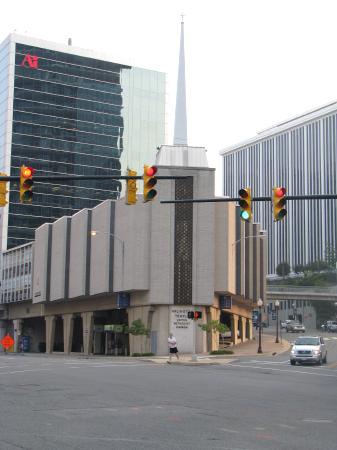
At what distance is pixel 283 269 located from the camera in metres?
181

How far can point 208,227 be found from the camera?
5462cm

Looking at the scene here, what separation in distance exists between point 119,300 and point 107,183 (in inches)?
3658

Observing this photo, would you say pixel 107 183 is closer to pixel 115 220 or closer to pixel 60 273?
pixel 60 273


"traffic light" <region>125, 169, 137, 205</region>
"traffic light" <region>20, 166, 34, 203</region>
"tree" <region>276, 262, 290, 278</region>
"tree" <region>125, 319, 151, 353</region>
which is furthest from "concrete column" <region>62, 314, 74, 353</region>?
"tree" <region>276, 262, 290, 278</region>

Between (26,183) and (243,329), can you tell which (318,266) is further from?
(26,183)

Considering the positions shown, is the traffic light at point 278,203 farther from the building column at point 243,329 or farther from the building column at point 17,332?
the building column at point 17,332

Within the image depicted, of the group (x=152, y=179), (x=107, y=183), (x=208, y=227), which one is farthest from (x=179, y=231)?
(x=107, y=183)

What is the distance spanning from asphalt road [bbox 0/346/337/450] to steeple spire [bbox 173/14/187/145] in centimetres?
6220

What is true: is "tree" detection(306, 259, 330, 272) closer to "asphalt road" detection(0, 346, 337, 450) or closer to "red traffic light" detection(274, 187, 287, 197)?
"asphalt road" detection(0, 346, 337, 450)

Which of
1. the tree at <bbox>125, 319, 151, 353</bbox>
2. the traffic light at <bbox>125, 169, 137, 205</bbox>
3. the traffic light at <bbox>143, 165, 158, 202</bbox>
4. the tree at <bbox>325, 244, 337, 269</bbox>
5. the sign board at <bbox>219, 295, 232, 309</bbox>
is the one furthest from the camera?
the tree at <bbox>325, 244, 337, 269</bbox>

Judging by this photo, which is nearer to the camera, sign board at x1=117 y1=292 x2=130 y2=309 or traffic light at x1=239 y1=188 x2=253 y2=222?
traffic light at x1=239 y1=188 x2=253 y2=222

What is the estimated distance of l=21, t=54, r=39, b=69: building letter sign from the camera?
5620 inches

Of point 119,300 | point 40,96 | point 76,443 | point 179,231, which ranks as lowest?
point 76,443

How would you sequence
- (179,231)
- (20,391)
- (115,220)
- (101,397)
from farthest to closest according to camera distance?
(115,220), (179,231), (20,391), (101,397)
